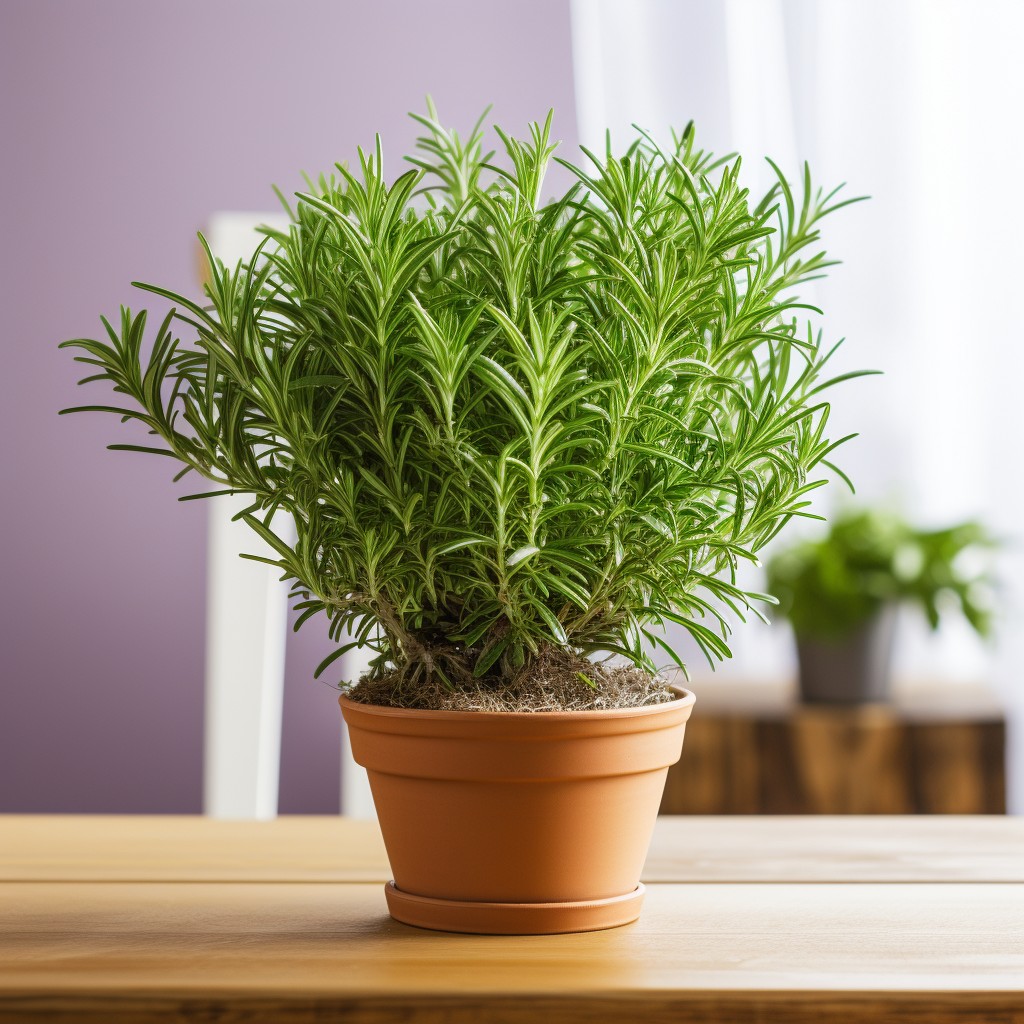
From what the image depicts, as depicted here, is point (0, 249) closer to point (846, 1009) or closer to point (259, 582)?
point (259, 582)

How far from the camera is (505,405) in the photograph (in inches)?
19.7

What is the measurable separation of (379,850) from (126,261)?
6.00 feet

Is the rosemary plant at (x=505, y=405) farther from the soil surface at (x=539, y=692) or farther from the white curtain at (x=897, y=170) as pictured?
the white curtain at (x=897, y=170)

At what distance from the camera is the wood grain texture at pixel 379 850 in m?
0.68

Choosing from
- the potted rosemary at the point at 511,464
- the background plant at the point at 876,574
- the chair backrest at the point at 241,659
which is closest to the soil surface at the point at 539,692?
the potted rosemary at the point at 511,464

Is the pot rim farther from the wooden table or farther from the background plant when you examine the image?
the background plant

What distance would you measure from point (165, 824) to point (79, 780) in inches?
64.5

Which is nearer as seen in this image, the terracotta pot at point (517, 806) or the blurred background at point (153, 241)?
the terracotta pot at point (517, 806)

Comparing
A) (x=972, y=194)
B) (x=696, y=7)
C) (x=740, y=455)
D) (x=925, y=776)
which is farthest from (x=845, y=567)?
(x=740, y=455)

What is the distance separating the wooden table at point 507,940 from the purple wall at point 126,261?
1552mm

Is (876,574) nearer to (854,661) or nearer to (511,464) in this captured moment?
(854,661)

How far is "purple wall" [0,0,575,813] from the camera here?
229cm

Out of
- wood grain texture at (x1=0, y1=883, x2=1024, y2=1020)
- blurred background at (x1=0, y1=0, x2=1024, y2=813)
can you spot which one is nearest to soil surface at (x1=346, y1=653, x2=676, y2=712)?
wood grain texture at (x1=0, y1=883, x2=1024, y2=1020)

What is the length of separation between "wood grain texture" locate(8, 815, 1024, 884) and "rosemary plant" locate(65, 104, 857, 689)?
22cm
